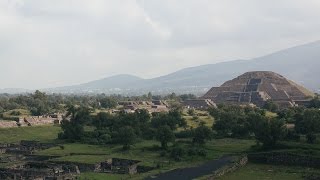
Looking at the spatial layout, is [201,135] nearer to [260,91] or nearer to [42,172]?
[42,172]

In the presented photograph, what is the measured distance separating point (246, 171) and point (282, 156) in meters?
7.89

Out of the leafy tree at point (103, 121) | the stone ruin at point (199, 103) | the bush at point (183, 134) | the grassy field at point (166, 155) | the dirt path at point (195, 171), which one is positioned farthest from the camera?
the stone ruin at point (199, 103)

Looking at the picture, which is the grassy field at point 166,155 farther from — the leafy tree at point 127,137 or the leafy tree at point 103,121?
the leafy tree at point 103,121

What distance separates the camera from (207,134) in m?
72.1

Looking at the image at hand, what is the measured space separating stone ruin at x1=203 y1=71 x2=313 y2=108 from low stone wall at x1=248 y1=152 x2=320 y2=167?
272 ft

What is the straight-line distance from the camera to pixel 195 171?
54.9 meters

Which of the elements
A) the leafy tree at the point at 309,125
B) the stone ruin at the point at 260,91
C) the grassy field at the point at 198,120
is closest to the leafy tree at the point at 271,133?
the leafy tree at the point at 309,125

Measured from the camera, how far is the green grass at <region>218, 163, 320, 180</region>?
5225 cm

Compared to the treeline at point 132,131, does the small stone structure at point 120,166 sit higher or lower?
lower

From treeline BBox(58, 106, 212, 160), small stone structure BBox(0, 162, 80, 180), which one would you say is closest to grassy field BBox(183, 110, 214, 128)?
treeline BBox(58, 106, 212, 160)

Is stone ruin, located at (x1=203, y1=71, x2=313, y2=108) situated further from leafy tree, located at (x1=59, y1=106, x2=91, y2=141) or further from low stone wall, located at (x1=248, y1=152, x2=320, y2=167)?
low stone wall, located at (x1=248, y1=152, x2=320, y2=167)

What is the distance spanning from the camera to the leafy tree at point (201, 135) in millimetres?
71938

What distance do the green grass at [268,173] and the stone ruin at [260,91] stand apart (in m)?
87.1

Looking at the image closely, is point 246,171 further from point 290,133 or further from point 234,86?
point 234,86
